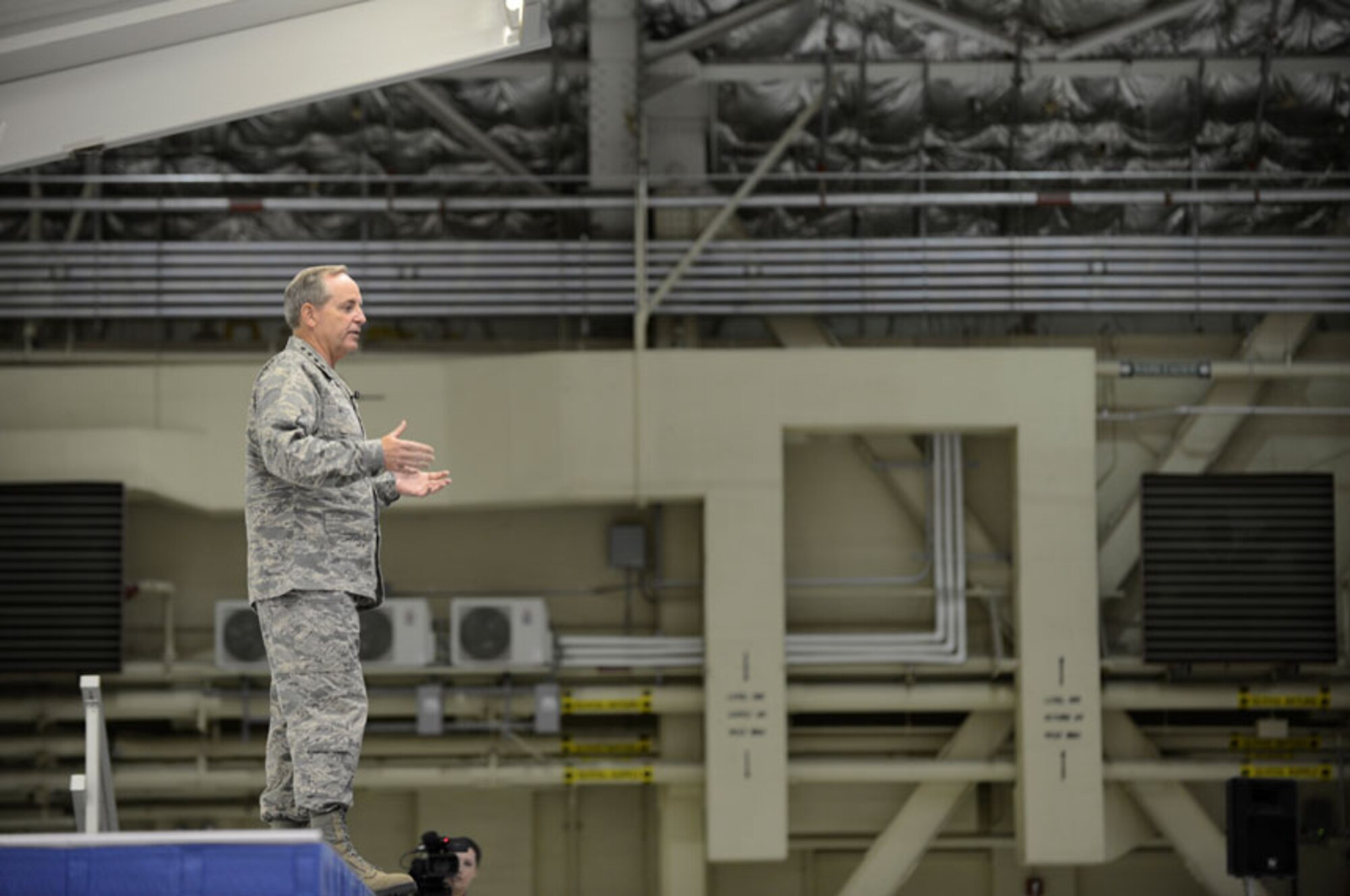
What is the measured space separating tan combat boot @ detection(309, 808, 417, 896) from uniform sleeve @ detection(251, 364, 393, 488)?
0.73m

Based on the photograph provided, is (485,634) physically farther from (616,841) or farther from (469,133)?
(469,133)

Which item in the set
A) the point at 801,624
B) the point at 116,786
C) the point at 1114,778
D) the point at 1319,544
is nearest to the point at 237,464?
the point at 116,786

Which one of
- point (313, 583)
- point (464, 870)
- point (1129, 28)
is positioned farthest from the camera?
point (1129, 28)

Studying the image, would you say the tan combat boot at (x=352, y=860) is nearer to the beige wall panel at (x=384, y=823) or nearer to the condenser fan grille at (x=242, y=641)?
the condenser fan grille at (x=242, y=641)

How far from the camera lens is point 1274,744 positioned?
29.9 feet

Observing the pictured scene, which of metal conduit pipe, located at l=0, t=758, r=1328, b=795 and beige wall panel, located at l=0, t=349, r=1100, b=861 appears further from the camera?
metal conduit pipe, located at l=0, t=758, r=1328, b=795

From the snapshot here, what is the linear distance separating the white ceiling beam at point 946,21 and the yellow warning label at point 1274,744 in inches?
152

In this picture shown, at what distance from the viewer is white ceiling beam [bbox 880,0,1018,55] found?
27.6 ft

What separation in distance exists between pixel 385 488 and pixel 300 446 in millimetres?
413

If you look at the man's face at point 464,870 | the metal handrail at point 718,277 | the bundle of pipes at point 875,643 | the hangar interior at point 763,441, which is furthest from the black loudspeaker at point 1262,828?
the man's face at point 464,870

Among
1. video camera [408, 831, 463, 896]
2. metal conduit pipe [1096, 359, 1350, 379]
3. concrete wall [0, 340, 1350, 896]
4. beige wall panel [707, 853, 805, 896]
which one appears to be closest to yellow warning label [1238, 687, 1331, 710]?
concrete wall [0, 340, 1350, 896]

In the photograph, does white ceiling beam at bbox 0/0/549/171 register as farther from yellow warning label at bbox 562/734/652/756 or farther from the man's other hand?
yellow warning label at bbox 562/734/652/756

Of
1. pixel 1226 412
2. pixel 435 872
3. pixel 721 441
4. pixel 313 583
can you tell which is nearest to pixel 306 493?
pixel 313 583

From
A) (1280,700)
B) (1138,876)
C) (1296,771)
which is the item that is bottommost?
(1138,876)
